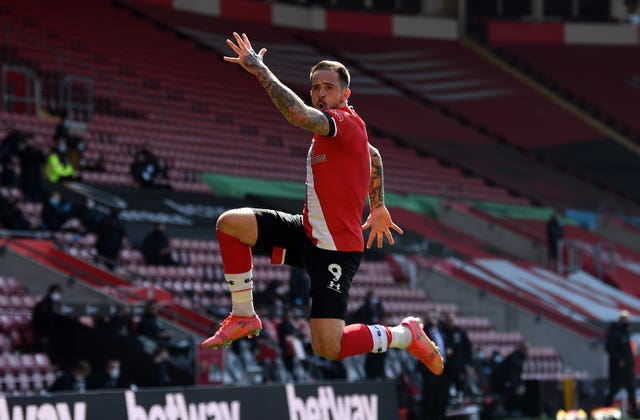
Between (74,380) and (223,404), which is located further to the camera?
(74,380)

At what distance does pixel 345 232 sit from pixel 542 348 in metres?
20.1

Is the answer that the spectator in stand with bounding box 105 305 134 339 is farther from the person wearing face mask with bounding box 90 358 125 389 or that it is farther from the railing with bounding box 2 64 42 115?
the railing with bounding box 2 64 42 115

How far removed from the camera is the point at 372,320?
21125 millimetres

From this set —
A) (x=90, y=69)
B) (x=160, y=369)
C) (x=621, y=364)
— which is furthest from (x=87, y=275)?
(x=90, y=69)

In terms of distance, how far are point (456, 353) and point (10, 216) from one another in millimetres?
7743

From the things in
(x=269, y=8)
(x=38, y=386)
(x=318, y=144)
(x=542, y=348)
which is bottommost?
(x=542, y=348)

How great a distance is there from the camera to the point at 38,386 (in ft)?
58.0

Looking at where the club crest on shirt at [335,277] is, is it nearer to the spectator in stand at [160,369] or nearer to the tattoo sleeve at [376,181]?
the tattoo sleeve at [376,181]

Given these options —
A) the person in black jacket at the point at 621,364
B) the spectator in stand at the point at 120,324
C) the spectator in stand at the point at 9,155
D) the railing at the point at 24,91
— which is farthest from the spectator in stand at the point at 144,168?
the person in black jacket at the point at 621,364

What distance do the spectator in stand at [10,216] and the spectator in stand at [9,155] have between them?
1146mm

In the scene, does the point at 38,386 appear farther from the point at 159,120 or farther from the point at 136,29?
the point at 136,29

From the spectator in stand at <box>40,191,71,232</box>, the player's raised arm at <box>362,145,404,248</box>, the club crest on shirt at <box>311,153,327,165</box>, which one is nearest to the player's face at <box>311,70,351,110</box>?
the club crest on shirt at <box>311,153,327,165</box>

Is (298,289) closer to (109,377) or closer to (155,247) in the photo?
(155,247)

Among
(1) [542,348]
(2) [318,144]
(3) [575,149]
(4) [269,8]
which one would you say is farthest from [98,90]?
(2) [318,144]
